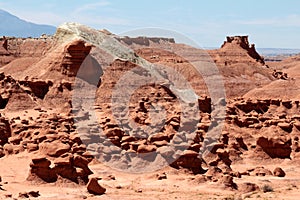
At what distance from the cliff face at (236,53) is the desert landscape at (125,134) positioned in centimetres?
2615

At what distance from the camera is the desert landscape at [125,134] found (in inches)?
1103

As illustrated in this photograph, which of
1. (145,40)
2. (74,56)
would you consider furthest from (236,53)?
(74,56)

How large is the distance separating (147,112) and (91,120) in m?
8.36

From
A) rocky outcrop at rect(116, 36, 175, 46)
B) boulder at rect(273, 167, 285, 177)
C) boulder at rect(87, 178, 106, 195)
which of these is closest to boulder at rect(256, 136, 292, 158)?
boulder at rect(273, 167, 285, 177)

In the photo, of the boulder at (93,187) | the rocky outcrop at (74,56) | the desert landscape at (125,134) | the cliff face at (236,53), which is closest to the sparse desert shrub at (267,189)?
the desert landscape at (125,134)

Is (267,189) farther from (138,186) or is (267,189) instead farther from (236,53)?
(236,53)

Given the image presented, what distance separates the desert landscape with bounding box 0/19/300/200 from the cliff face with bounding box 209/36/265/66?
26151 millimetres

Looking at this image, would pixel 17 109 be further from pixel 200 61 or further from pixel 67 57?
pixel 200 61

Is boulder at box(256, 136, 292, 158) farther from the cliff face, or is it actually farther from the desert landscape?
the cliff face

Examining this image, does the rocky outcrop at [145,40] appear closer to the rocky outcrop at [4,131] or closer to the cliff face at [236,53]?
the cliff face at [236,53]

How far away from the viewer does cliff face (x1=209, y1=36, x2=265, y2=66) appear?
93.7m

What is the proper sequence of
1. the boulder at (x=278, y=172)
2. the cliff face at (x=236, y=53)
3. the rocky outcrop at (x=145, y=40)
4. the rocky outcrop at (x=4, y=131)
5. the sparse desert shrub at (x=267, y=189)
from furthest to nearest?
the rocky outcrop at (x=145, y=40) → the cliff face at (x=236, y=53) → the boulder at (x=278, y=172) → the rocky outcrop at (x=4, y=131) → the sparse desert shrub at (x=267, y=189)

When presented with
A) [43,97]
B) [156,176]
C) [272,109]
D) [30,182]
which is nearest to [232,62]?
[272,109]

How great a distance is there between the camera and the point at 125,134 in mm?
40062
